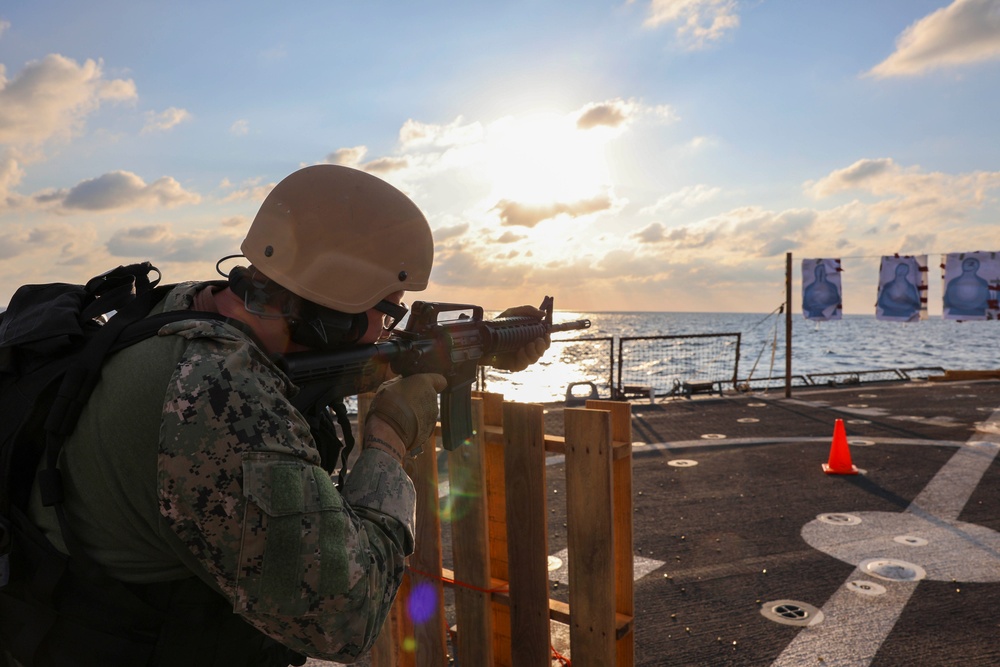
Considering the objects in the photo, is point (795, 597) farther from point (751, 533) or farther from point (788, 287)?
point (788, 287)

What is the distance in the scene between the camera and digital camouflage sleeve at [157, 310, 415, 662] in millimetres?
1386

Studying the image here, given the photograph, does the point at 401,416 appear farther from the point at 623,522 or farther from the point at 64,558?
the point at 623,522

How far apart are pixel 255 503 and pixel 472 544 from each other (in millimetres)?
2227

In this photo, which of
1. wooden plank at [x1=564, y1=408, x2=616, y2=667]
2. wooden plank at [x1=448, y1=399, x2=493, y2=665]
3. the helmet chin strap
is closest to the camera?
the helmet chin strap

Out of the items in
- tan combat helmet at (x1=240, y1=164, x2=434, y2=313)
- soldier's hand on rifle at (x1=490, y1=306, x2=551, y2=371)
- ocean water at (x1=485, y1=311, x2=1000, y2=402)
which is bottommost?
ocean water at (x1=485, y1=311, x2=1000, y2=402)

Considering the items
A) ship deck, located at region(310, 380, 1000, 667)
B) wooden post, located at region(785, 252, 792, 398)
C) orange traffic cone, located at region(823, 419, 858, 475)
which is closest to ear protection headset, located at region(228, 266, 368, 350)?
ship deck, located at region(310, 380, 1000, 667)

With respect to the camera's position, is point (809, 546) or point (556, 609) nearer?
point (556, 609)

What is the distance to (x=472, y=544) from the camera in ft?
11.3

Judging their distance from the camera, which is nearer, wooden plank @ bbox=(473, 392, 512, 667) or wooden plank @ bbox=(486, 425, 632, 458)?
wooden plank @ bbox=(486, 425, 632, 458)

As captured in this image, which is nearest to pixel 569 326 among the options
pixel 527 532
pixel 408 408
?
pixel 527 532

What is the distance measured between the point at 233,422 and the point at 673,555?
17.1 feet

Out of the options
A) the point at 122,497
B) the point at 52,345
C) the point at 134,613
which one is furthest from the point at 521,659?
the point at 52,345

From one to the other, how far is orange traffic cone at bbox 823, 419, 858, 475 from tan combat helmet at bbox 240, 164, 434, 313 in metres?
8.05

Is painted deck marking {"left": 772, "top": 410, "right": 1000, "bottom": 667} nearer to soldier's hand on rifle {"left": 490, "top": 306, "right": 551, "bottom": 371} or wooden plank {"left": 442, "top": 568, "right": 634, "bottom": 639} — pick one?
wooden plank {"left": 442, "top": 568, "right": 634, "bottom": 639}
